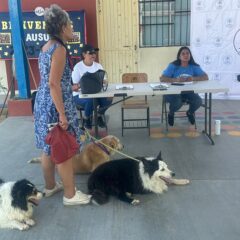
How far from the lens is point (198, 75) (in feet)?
18.5

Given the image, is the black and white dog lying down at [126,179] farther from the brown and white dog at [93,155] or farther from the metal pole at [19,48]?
the metal pole at [19,48]

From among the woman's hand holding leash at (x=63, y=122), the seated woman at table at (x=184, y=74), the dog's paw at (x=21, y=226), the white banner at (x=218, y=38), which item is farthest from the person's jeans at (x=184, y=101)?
the dog's paw at (x=21, y=226)

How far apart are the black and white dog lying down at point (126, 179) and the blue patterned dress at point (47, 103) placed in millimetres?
526

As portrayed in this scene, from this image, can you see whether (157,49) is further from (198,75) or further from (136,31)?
(198,75)

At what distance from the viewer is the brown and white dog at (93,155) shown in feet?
13.0

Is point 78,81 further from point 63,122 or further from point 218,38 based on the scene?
point 218,38

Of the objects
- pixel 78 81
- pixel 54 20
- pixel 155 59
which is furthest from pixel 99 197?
pixel 155 59

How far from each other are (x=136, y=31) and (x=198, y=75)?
293 cm

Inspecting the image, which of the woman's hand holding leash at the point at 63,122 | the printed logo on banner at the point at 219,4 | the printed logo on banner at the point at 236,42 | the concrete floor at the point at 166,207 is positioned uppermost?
the printed logo on banner at the point at 219,4

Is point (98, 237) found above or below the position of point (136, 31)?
below

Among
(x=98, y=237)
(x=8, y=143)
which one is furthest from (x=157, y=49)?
(x=98, y=237)

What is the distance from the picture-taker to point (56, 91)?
293 centimetres

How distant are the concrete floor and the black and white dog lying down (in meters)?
0.09

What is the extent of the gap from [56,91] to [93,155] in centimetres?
123
